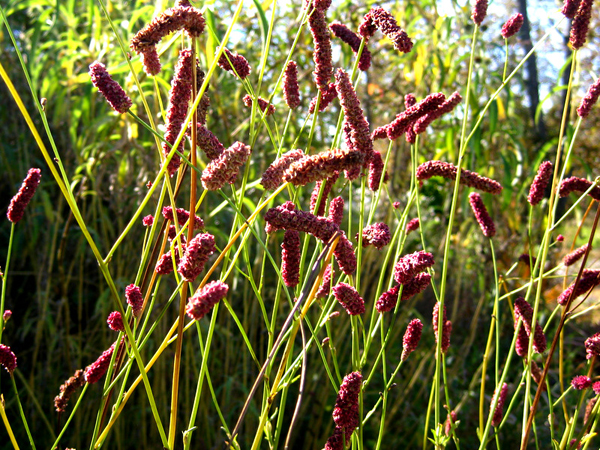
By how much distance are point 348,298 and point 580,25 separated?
→ 0.52m

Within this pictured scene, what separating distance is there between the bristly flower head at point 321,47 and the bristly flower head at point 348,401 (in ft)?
1.12

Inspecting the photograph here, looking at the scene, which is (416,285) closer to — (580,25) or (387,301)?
(387,301)

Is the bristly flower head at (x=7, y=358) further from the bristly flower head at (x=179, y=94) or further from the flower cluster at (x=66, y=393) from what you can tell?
the bristly flower head at (x=179, y=94)

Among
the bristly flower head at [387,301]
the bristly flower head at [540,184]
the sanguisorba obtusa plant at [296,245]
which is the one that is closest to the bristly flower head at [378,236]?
the sanguisorba obtusa plant at [296,245]

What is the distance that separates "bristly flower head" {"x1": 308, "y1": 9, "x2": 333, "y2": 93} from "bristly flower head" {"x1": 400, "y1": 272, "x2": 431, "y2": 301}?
0.27m

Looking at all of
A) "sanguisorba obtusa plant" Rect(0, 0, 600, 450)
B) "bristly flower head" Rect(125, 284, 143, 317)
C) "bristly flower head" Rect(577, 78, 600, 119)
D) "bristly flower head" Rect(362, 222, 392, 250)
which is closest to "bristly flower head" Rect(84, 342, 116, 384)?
"sanguisorba obtusa plant" Rect(0, 0, 600, 450)

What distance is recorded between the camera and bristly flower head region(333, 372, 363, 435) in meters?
0.61

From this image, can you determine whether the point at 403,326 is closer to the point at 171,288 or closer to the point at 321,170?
the point at 171,288

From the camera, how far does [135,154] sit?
69.8 inches

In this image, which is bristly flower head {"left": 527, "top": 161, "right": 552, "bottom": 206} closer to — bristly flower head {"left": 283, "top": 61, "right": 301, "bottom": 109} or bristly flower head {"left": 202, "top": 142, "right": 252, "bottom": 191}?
bristly flower head {"left": 283, "top": 61, "right": 301, "bottom": 109}

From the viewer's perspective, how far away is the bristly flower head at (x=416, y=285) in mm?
706

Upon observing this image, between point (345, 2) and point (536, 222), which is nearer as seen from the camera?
point (345, 2)

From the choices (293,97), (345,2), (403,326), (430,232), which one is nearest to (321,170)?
(293,97)

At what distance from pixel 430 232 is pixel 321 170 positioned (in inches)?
93.3
